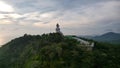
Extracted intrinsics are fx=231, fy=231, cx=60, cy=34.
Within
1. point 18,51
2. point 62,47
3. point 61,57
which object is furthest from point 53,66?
point 18,51

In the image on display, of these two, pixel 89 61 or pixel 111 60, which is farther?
pixel 111 60

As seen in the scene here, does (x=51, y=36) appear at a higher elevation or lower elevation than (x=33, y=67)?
higher

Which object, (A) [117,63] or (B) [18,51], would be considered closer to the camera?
(A) [117,63]

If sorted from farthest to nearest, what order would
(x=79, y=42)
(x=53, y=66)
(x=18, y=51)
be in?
1. (x=18, y=51)
2. (x=79, y=42)
3. (x=53, y=66)

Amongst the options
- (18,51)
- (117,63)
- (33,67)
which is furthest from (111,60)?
(18,51)

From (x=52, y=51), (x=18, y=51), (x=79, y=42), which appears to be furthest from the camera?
(x=18, y=51)

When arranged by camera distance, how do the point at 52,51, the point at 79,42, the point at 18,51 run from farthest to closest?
the point at 18,51, the point at 79,42, the point at 52,51

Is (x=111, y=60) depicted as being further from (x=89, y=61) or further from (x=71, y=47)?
(x=71, y=47)

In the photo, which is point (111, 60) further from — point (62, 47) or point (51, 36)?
point (51, 36)

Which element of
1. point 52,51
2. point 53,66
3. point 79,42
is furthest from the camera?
point 79,42
